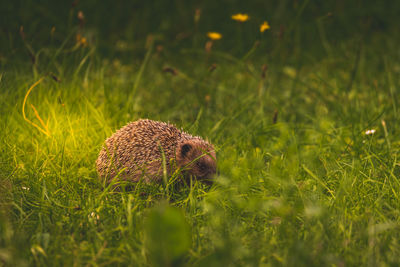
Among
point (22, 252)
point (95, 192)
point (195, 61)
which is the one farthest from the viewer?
point (195, 61)

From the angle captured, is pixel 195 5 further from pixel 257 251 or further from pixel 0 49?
pixel 257 251

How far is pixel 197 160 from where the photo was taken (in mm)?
3883

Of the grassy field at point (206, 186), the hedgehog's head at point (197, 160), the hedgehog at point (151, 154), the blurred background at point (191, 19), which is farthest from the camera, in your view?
the blurred background at point (191, 19)

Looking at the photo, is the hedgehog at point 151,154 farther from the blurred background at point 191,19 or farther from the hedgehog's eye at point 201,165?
the blurred background at point 191,19

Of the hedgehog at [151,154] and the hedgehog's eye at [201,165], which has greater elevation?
the hedgehog at [151,154]

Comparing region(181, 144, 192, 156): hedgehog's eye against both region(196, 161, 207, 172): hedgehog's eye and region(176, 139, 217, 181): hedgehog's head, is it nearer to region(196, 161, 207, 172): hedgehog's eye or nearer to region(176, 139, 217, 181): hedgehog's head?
region(176, 139, 217, 181): hedgehog's head

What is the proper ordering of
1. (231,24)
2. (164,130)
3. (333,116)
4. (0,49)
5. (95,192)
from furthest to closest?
(231,24) < (0,49) < (333,116) < (164,130) < (95,192)

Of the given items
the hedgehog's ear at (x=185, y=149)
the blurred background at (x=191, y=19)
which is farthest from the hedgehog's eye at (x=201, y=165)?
the blurred background at (x=191, y=19)

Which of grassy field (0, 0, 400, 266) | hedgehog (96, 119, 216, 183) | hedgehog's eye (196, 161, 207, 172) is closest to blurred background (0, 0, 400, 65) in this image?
grassy field (0, 0, 400, 266)

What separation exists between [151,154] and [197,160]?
1.41 ft

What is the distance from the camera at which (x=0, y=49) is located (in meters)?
6.03

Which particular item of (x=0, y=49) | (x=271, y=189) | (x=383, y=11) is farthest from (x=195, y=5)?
(x=271, y=189)

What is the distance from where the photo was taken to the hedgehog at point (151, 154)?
363 cm

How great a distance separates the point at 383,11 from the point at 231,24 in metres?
3.54
